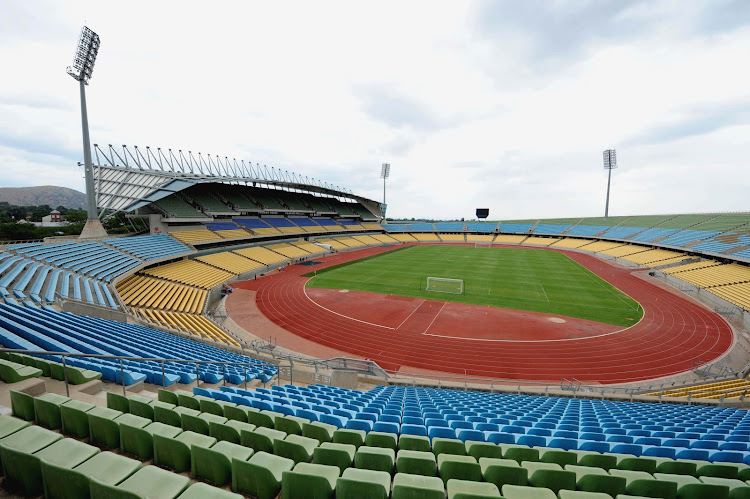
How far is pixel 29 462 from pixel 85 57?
1443 inches

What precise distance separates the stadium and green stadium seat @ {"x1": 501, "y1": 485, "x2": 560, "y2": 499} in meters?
0.03

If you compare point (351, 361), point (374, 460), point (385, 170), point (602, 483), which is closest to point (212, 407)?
point (374, 460)

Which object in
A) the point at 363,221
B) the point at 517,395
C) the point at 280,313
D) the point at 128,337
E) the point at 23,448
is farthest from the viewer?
the point at 363,221

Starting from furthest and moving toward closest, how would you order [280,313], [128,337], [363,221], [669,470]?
[363,221], [280,313], [128,337], [669,470]

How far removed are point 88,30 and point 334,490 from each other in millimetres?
40791

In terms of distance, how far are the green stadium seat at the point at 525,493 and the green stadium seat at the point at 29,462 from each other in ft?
15.5

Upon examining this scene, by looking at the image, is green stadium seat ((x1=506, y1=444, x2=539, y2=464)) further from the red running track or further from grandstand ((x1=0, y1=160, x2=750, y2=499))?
the red running track

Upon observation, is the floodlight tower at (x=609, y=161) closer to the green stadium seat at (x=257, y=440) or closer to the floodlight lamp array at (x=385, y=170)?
the floodlight lamp array at (x=385, y=170)

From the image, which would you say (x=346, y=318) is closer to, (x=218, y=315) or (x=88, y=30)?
(x=218, y=315)

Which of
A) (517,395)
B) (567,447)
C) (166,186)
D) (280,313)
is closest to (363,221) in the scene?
(166,186)

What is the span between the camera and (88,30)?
26859 millimetres

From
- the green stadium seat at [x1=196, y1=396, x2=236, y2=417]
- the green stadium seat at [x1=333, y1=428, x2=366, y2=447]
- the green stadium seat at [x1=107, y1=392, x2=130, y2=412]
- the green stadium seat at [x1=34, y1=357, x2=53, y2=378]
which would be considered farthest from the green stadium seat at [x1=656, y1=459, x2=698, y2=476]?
the green stadium seat at [x1=34, y1=357, x2=53, y2=378]

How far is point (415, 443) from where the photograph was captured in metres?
5.18

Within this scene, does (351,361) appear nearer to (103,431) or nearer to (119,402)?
(119,402)
